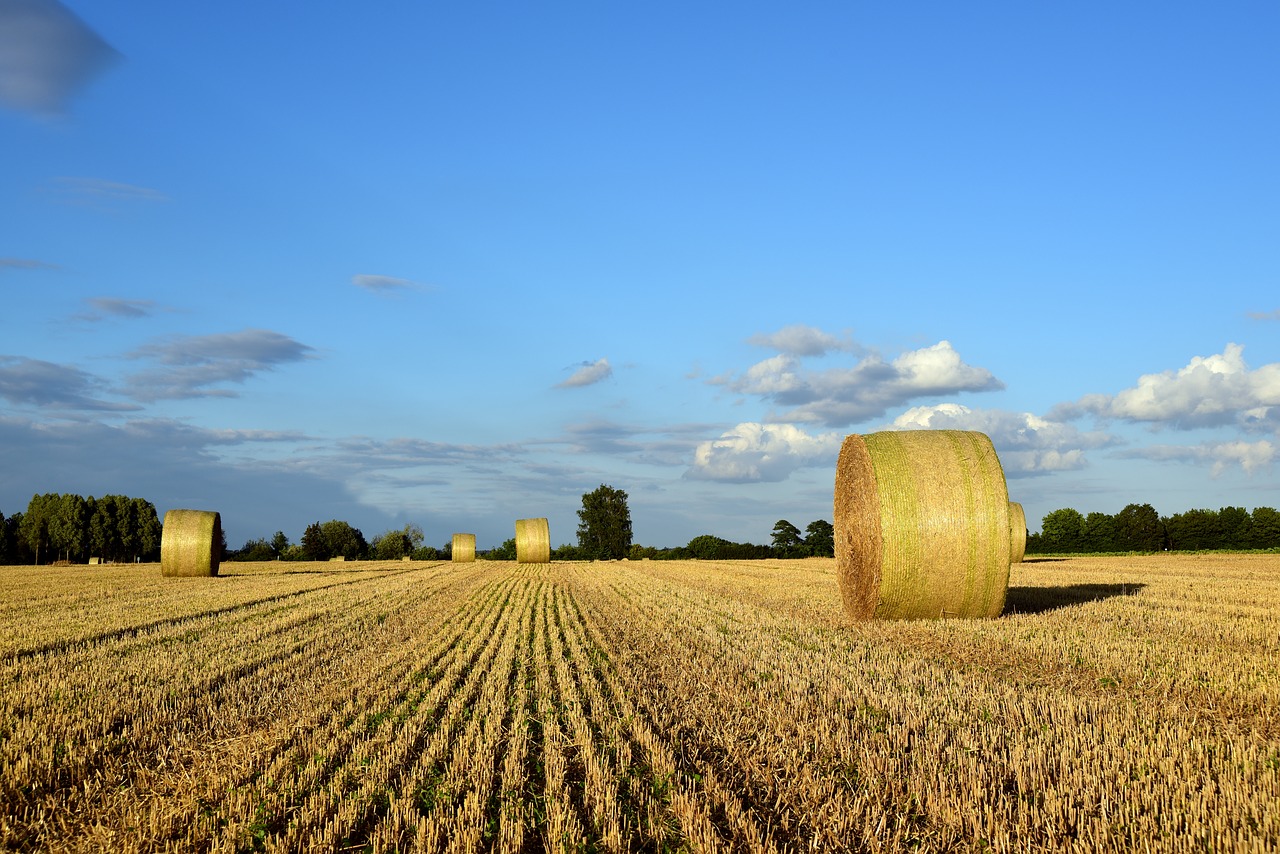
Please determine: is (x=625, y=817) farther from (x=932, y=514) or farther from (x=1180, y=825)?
(x=932, y=514)

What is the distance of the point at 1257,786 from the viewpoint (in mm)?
4629

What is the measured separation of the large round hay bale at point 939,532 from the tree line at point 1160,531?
57.4 meters

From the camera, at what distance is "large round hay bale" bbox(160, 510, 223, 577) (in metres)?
26.5

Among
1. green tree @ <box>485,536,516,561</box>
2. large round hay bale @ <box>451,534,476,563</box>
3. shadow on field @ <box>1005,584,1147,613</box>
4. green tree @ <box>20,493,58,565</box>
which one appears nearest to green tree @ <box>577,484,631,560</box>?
green tree @ <box>485,536,516,561</box>

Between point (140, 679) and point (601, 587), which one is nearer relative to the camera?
point (140, 679)

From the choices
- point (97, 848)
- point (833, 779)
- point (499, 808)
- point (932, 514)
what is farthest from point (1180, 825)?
point (932, 514)

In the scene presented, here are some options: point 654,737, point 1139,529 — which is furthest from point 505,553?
point 654,737

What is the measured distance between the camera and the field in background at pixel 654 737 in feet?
14.1

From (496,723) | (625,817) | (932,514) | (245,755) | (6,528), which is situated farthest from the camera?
(6,528)

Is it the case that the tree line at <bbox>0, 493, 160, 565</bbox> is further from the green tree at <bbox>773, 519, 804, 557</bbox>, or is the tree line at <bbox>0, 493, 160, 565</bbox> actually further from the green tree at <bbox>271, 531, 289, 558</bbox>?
the green tree at <bbox>773, 519, 804, 557</bbox>

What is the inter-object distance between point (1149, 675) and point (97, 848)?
8288 millimetres

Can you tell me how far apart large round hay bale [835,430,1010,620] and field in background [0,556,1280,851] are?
532mm

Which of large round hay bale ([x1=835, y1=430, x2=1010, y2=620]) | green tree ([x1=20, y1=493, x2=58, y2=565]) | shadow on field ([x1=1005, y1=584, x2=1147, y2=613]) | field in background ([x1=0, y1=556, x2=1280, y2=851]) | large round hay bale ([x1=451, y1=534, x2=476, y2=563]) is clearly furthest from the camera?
green tree ([x1=20, y1=493, x2=58, y2=565])

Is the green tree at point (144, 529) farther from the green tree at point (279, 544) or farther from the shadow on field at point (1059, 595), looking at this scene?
the shadow on field at point (1059, 595)
